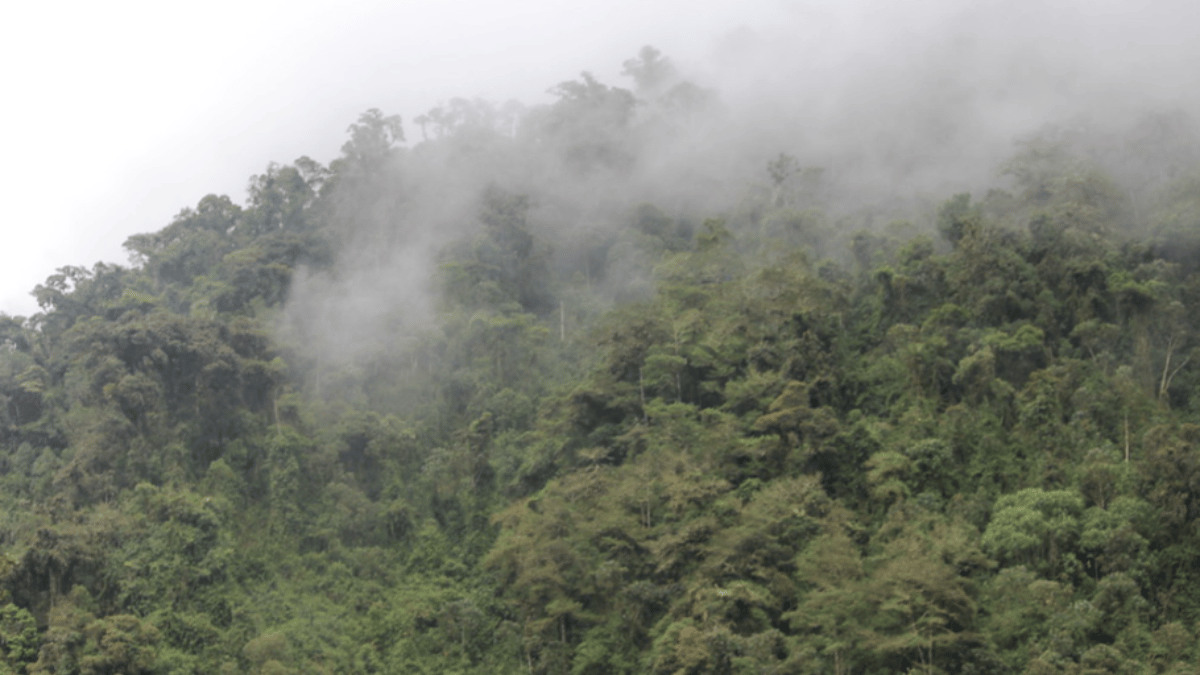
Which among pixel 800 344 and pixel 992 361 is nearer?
pixel 992 361

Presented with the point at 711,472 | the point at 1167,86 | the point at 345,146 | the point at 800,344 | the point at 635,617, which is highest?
the point at 345,146

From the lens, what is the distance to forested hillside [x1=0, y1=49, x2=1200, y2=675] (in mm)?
23656

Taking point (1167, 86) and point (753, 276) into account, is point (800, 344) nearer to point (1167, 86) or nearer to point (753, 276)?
point (753, 276)

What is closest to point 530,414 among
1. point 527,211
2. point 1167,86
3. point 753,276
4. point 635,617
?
point 753,276

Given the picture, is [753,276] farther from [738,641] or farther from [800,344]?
[738,641]

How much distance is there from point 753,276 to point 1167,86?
1719 cm

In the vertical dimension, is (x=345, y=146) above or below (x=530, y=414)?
above

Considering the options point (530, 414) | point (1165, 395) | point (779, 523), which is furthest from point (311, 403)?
point (1165, 395)

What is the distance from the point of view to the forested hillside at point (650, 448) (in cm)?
2366

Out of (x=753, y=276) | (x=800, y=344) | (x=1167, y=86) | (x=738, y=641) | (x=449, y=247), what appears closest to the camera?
(x=738, y=641)

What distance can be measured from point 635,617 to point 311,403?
14123 mm

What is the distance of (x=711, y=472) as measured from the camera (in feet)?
93.9

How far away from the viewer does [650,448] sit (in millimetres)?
29984

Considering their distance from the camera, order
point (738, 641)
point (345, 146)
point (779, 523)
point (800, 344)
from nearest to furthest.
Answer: point (738, 641) → point (779, 523) → point (800, 344) → point (345, 146)
